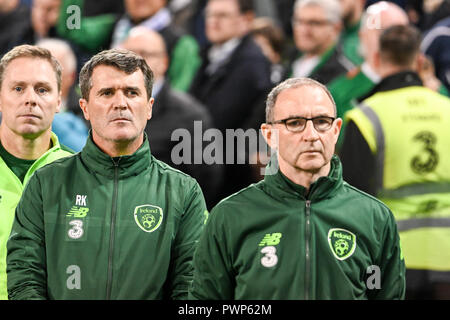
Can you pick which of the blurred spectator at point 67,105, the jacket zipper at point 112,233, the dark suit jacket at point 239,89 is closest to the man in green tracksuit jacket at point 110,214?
the jacket zipper at point 112,233

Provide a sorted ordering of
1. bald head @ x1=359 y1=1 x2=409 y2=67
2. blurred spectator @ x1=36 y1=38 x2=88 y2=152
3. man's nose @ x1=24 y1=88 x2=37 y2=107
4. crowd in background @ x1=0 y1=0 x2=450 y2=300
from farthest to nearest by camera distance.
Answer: crowd in background @ x1=0 y1=0 x2=450 y2=300
bald head @ x1=359 y1=1 x2=409 y2=67
blurred spectator @ x1=36 y1=38 x2=88 y2=152
man's nose @ x1=24 y1=88 x2=37 y2=107

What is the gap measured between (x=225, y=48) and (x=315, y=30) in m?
0.76

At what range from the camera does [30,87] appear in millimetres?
3881

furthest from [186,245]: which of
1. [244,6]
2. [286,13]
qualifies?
[286,13]

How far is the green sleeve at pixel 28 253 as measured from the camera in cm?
333

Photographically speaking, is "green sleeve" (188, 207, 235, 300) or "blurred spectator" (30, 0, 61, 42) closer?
"green sleeve" (188, 207, 235, 300)

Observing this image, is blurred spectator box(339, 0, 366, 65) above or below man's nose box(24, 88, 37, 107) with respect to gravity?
above

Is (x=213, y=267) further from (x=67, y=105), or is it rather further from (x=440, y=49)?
(x=440, y=49)

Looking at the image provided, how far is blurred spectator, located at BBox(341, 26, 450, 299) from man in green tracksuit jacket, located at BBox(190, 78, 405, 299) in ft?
5.05

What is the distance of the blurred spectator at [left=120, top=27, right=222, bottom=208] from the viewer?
572 cm

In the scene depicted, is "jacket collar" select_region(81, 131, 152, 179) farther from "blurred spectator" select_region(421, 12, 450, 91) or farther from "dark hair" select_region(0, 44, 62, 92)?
"blurred spectator" select_region(421, 12, 450, 91)

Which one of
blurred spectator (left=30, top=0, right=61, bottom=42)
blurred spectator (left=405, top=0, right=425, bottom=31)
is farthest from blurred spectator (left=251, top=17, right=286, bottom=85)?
blurred spectator (left=30, top=0, right=61, bottom=42)

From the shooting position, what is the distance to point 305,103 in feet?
11.0

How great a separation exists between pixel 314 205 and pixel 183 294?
0.59 meters
